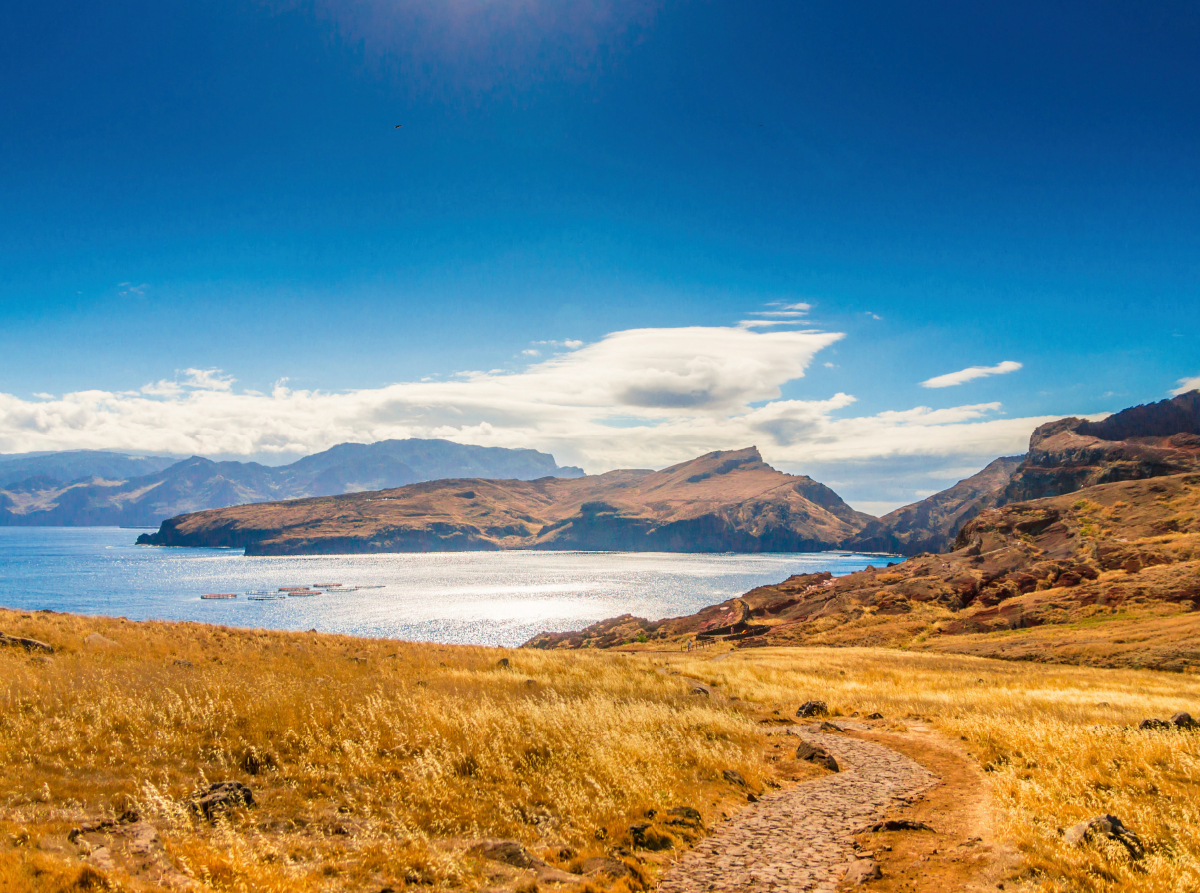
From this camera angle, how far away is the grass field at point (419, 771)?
21.5 ft

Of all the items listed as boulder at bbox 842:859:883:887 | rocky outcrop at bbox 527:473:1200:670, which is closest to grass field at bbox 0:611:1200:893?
boulder at bbox 842:859:883:887

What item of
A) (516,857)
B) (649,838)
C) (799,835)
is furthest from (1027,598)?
(516,857)

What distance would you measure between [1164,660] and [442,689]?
3316 centimetres

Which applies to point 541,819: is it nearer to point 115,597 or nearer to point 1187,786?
point 1187,786

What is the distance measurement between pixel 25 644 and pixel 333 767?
49.1ft

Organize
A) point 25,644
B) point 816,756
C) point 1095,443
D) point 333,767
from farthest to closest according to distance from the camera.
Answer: point 1095,443
point 25,644
point 816,756
point 333,767

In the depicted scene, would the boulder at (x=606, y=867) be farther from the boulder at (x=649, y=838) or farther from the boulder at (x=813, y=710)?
the boulder at (x=813, y=710)

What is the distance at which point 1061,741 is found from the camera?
12.0m

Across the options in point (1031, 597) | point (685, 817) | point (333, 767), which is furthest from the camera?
point (1031, 597)

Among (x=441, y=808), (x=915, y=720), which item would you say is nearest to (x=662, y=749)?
(x=441, y=808)

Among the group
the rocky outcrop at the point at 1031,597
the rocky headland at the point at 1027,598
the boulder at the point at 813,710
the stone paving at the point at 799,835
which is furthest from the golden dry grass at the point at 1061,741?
the rocky outcrop at the point at 1031,597

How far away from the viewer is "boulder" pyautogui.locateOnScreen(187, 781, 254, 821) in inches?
303

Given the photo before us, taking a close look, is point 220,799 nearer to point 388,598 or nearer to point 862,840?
point 862,840

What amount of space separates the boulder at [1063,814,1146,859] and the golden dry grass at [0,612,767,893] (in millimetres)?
4503
